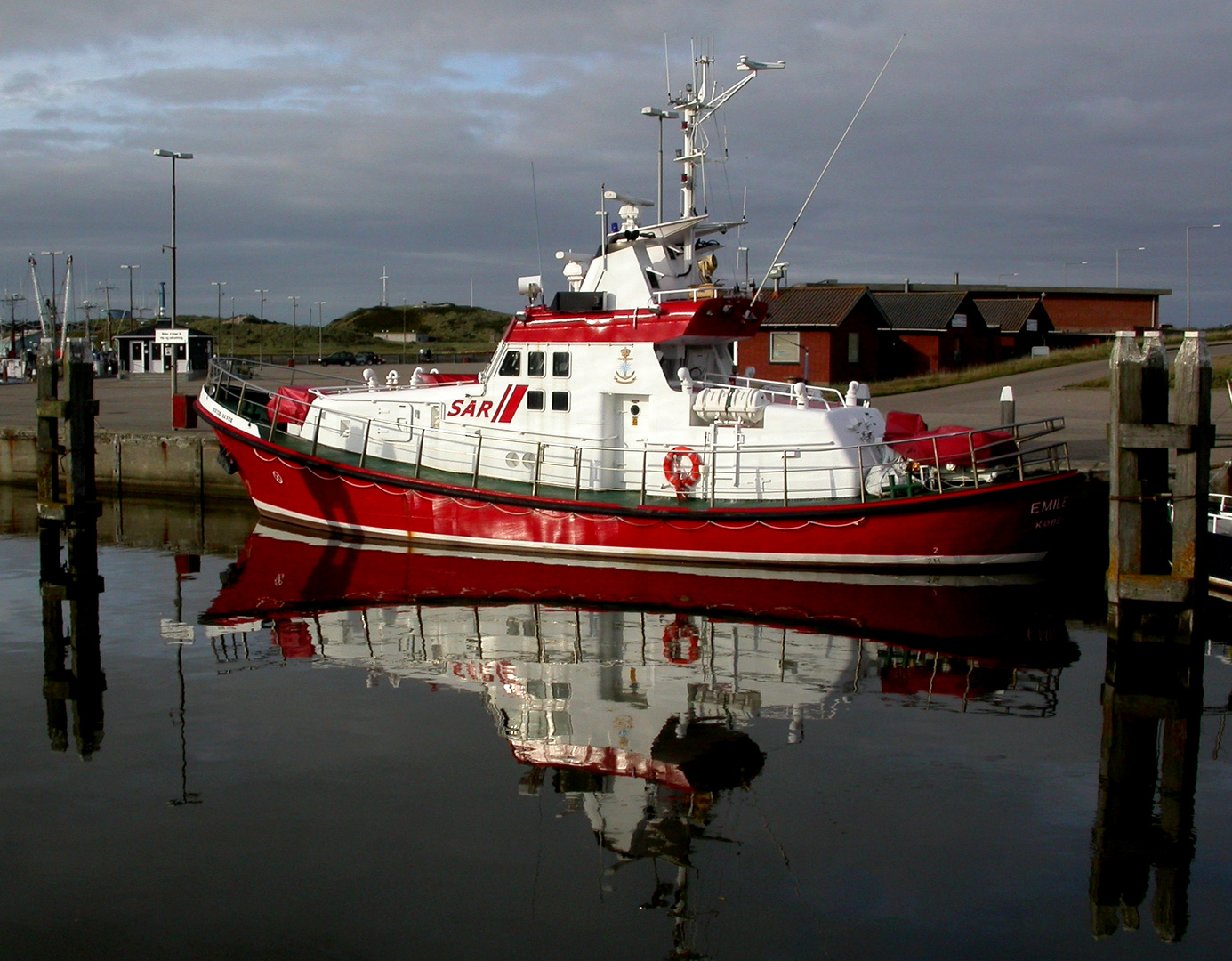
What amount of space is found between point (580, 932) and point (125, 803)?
3.58 meters

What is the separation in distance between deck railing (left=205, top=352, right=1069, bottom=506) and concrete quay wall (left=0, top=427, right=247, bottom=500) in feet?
13.5

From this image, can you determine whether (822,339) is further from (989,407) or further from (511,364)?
(511,364)

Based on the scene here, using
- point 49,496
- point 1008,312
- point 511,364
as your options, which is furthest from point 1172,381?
point 49,496

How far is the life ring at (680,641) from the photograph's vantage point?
472 inches

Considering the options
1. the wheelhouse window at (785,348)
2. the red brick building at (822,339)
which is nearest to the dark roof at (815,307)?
the red brick building at (822,339)

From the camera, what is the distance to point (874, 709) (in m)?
10.4

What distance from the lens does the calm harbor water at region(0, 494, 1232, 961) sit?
21.8 ft

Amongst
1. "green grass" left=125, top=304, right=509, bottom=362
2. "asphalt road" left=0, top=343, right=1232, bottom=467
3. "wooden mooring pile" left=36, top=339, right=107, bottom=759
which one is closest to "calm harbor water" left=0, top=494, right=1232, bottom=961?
"wooden mooring pile" left=36, top=339, right=107, bottom=759

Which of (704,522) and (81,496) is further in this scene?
(81,496)

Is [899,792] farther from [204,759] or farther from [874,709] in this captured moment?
[204,759]

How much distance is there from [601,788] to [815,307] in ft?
102

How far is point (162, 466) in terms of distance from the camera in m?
23.5

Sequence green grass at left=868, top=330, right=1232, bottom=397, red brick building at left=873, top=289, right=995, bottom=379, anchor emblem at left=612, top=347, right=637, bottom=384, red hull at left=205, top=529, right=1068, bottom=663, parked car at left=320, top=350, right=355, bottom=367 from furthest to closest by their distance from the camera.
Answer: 1. parked car at left=320, top=350, right=355, bottom=367
2. red brick building at left=873, top=289, right=995, bottom=379
3. green grass at left=868, top=330, right=1232, bottom=397
4. anchor emblem at left=612, top=347, right=637, bottom=384
5. red hull at left=205, top=529, right=1068, bottom=663

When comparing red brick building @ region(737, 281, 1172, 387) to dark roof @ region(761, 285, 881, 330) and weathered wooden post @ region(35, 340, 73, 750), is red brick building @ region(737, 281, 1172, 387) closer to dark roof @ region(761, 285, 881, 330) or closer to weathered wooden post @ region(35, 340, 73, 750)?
dark roof @ region(761, 285, 881, 330)
